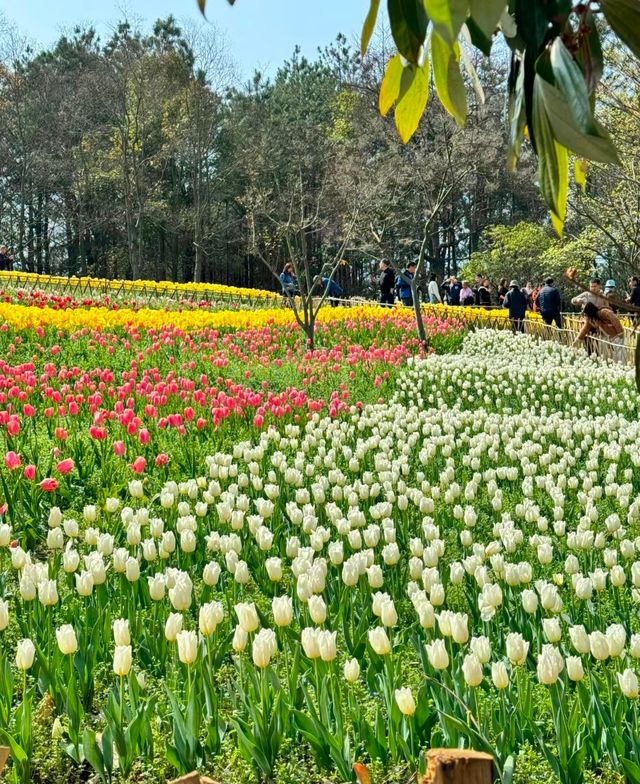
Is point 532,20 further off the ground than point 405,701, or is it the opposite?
point 532,20

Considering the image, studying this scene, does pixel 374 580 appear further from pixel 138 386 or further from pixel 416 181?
pixel 416 181

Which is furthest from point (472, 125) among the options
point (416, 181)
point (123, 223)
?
point (123, 223)

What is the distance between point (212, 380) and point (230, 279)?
1547 inches

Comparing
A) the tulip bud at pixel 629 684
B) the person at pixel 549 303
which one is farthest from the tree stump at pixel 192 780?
the person at pixel 549 303

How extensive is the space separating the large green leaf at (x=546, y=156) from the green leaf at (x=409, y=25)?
0.16 meters

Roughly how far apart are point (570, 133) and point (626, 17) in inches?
7.4

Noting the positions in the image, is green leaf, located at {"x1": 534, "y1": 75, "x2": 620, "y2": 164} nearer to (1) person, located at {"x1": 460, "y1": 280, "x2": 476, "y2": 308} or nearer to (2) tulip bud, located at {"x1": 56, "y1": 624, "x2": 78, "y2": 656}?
(2) tulip bud, located at {"x1": 56, "y1": 624, "x2": 78, "y2": 656}

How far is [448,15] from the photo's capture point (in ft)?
3.15

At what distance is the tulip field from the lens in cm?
233

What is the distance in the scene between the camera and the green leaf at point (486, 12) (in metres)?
0.95

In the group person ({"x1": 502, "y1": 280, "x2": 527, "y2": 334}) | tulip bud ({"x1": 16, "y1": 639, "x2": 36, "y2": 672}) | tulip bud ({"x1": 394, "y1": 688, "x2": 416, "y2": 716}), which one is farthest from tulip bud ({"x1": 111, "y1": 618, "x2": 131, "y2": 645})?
person ({"x1": 502, "y1": 280, "x2": 527, "y2": 334})

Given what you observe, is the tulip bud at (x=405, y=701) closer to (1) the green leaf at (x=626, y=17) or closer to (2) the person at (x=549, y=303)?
Answer: (1) the green leaf at (x=626, y=17)

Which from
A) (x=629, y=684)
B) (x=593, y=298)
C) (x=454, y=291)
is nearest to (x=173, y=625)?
(x=629, y=684)

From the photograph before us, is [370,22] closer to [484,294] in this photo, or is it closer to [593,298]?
[593,298]
